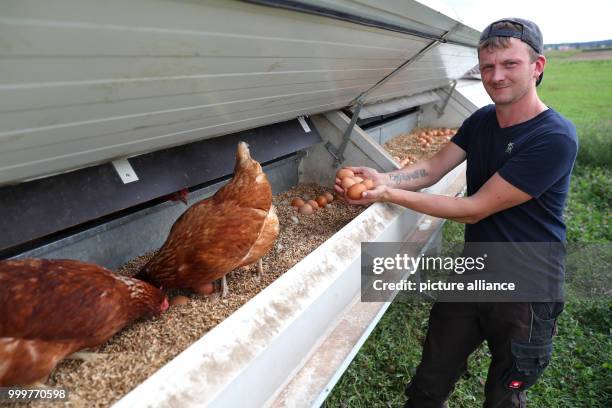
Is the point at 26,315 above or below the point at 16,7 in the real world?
below

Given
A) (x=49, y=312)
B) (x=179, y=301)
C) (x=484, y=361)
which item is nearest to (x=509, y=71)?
(x=179, y=301)

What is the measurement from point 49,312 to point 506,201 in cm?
156

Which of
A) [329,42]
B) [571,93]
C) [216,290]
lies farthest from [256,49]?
[571,93]

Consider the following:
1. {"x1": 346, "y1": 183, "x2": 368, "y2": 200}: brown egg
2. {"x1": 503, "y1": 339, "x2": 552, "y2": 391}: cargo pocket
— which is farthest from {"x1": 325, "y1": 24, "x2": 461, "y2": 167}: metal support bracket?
{"x1": 503, "y1": 339, "x2": 552, "y2": 391}: cargo pocket

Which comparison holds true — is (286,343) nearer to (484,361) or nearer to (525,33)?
(525,33)

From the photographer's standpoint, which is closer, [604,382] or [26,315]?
[26,315]

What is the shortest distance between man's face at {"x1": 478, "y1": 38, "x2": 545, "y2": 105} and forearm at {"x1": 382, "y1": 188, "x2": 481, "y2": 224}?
438 millimetres

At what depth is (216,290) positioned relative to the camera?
1564mm

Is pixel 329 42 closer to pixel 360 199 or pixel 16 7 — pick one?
pixel 360 199

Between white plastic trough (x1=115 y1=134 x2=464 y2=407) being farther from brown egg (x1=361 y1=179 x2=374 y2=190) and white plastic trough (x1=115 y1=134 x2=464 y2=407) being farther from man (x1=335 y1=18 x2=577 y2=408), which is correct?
man (x1=335 y1=18 x2=577 y2=408)

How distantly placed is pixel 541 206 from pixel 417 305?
5.91 ft

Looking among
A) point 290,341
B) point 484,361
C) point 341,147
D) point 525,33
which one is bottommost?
point 484,361

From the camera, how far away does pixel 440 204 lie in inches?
68.9

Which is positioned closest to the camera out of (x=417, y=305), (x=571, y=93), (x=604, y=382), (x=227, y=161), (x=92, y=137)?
(x=92, y=137)
